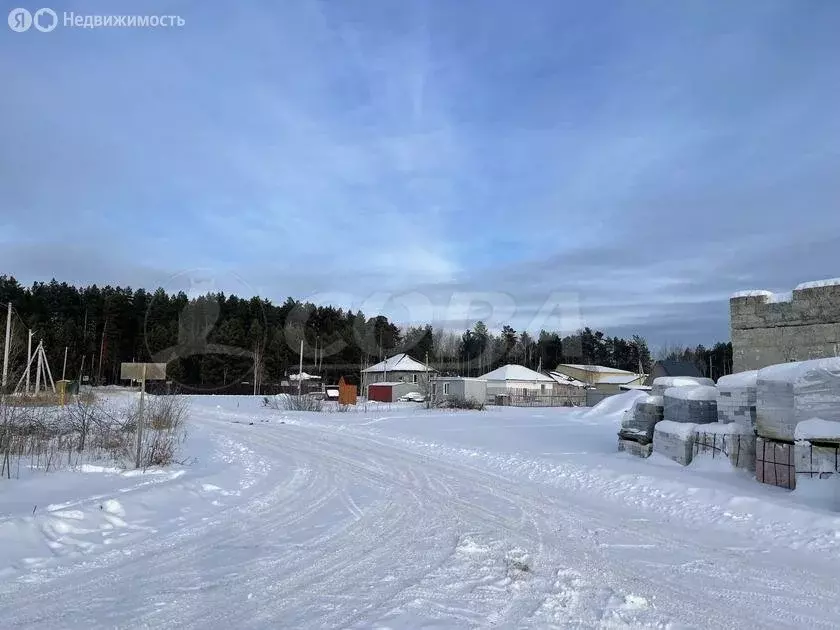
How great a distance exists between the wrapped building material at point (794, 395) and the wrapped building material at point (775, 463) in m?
0.14

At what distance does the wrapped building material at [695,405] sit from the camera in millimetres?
13500

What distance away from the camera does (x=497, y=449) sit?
17969mm

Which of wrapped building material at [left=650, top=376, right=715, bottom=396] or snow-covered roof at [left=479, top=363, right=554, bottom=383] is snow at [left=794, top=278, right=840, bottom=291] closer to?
wrapped building material at [left=650, top=376, right=715, bottom=396]

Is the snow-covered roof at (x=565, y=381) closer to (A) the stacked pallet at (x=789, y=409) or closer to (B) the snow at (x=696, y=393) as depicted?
(B) the snow at (x=696, y=393)

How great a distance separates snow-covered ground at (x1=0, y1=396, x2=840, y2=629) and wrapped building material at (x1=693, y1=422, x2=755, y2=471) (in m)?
0.29

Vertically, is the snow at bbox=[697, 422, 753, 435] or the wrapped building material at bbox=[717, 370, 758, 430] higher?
the wrapped building material at bbox=[717, 370, 758, 430]

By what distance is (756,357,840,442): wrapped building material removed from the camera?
9656mm

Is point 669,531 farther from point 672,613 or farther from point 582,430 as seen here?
point 582,430

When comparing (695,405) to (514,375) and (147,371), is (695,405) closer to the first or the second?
(147,371)

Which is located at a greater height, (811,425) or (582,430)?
(811,425)

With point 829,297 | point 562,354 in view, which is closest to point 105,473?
point 829,297

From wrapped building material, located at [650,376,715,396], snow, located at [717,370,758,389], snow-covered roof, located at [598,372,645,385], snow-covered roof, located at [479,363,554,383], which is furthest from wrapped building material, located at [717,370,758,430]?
snow-covered roof, located at [598,372,645,385]

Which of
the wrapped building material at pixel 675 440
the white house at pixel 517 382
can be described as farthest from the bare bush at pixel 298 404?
the white house at pixel 517 382

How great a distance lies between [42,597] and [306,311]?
86.8 m
